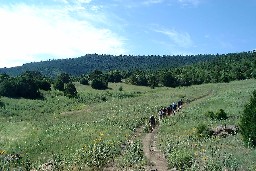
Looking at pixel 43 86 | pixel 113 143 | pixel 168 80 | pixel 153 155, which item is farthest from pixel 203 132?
pixel 168 80

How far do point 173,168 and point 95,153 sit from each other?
4749 millimetres

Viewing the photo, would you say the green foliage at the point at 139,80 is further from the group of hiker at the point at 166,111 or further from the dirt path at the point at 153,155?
the dirt path at the point at 153,155

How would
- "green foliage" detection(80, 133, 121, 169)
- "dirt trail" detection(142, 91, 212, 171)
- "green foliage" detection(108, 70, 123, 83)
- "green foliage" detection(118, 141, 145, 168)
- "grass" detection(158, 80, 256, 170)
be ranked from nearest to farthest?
→ "grass" detection(158, 80, 256, 170), "dirt trail" detection(142, 91, 212, 171), "green foliage" detection(118, 141, 145, 168), "green foliage" detection(80, 133, 121, 169), "green foliage" detection(108, 70, 123, 83)

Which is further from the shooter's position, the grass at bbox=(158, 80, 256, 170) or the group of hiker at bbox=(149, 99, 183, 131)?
the group of hiker at bbox=(149, 99, 183, 131)

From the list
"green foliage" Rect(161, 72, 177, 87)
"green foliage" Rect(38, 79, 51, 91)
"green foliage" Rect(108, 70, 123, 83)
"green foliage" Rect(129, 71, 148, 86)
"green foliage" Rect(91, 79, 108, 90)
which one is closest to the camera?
"green foliage" Rect(38, 79, 51, 91)

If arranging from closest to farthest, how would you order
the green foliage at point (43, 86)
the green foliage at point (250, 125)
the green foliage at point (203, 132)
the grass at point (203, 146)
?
the grass at point (203, 146)
the green foliage at point (250, 125)
the green foliage at point (203, 132)
the green foliage at point (43, 86)

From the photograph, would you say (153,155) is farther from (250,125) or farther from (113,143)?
(250,125)

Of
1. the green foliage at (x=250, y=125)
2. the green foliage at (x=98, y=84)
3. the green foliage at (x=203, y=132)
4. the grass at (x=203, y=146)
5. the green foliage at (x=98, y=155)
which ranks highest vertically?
the green foliage at (x=98, y=84)

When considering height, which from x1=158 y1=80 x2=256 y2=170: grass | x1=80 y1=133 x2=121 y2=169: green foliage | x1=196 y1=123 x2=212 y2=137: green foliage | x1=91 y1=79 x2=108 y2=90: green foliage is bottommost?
x1=80 y1=133 x2=121 y2=169: green foliage

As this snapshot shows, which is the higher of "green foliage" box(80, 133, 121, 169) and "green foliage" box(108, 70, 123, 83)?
"green foliage" box(108, 70, 123, 83)

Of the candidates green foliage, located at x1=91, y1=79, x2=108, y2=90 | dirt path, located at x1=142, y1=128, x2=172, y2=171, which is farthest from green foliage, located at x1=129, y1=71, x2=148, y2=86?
dirt path, located at x1=142, y1=128, x2=172, y2=171

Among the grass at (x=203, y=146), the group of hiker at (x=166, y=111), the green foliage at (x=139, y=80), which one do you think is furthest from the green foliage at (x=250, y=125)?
the green foliage at (x=139, y=80)

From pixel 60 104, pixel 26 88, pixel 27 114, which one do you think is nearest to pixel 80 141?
pixel 27 114

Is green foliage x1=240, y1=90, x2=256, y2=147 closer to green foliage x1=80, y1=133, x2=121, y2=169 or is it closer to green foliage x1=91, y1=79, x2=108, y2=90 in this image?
green foliage x1=80, y1=133, x2=121, y2=169
